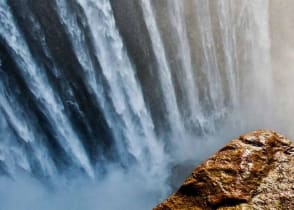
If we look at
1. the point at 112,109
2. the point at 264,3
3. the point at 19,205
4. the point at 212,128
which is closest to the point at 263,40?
the point at 264,3

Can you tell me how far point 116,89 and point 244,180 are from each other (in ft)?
22.5

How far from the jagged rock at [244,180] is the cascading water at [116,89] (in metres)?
5.80

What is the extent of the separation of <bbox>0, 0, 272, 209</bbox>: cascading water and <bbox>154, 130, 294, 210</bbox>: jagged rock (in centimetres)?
580

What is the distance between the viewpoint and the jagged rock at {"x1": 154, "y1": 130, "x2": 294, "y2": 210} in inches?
104

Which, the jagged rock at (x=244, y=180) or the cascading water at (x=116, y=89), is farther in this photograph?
the cascading water at (x=116, y=89)

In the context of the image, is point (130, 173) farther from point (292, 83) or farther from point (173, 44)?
point (292, 83)

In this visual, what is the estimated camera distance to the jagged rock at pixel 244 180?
2.63 metres

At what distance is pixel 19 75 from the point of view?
8.11 metres

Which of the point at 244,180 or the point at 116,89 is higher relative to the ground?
the point at 116,89

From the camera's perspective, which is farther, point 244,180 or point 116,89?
point 116,89

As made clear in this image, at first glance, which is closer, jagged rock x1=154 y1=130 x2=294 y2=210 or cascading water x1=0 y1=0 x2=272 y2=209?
jagged rock x1=154 y1=130 x2=294 y2=210

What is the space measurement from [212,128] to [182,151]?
4.98 feet

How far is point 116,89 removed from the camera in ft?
30.9

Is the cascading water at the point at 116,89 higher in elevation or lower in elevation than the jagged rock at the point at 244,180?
higher
